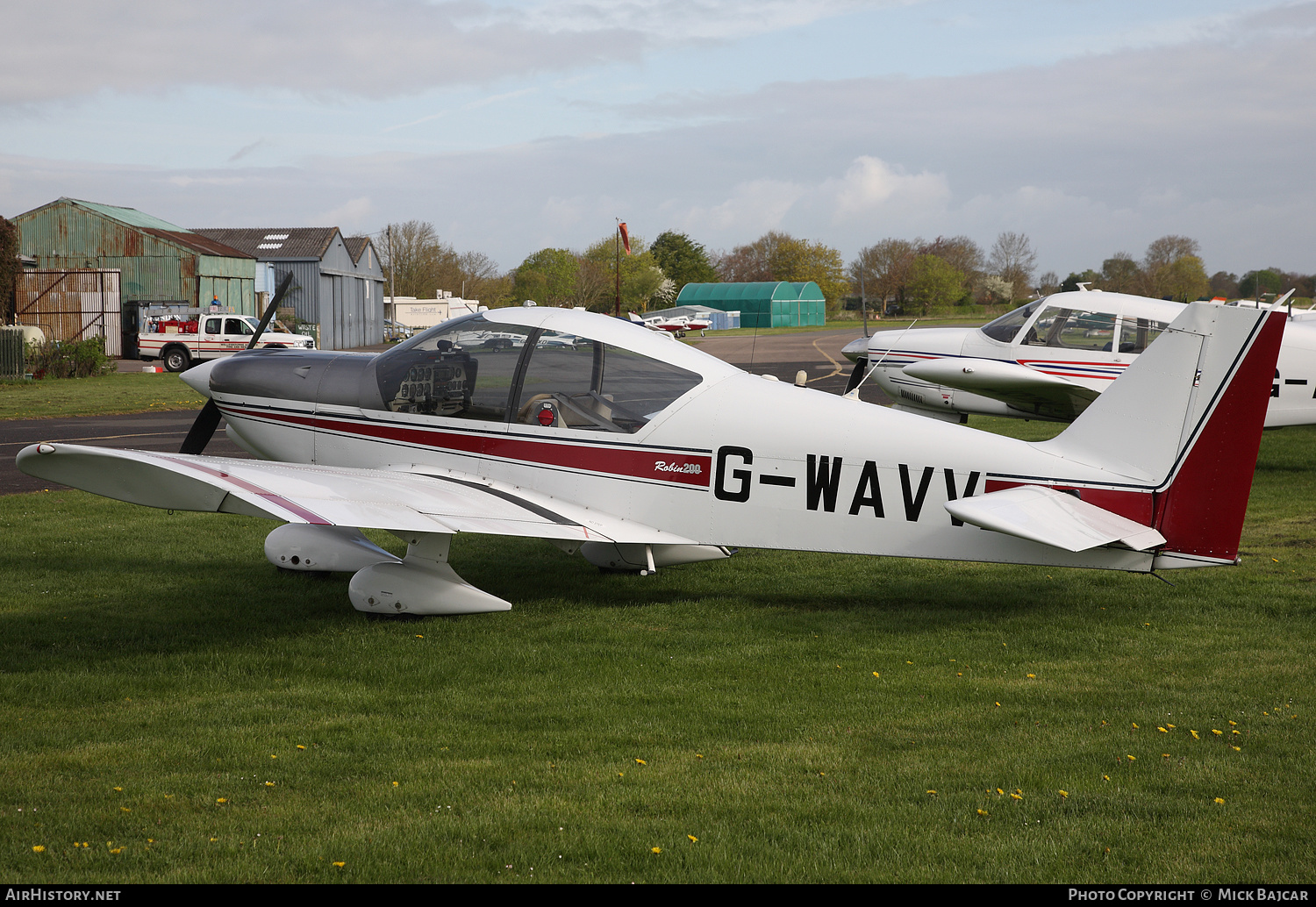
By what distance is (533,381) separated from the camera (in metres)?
7.21

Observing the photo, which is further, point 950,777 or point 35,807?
point 950,777

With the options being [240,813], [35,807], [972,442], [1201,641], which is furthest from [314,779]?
[1201,641]

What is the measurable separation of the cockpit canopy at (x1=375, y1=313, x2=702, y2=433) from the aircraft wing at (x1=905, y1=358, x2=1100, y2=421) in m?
7.67

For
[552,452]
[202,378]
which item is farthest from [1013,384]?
[202,378]

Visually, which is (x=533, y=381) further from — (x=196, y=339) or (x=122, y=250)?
(x=122, y=250)

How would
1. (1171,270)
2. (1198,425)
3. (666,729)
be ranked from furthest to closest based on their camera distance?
(1171,270)
(1198,425)
(666,729)

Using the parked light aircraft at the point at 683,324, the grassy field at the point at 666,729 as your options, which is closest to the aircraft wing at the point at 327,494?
the grassy field at the point at 666,729

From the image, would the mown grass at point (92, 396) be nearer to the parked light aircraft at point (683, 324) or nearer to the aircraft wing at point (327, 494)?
the aircraft wing at point (327, 494)

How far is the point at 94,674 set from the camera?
5531 mm

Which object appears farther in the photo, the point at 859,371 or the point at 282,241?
the point at 282,241

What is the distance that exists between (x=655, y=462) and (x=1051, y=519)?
2518mm

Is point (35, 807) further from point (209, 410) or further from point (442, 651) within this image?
point (209, 410)

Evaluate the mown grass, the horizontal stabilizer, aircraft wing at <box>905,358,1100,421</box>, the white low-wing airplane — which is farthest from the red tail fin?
the mown grass

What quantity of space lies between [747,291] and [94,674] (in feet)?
Result: 231
